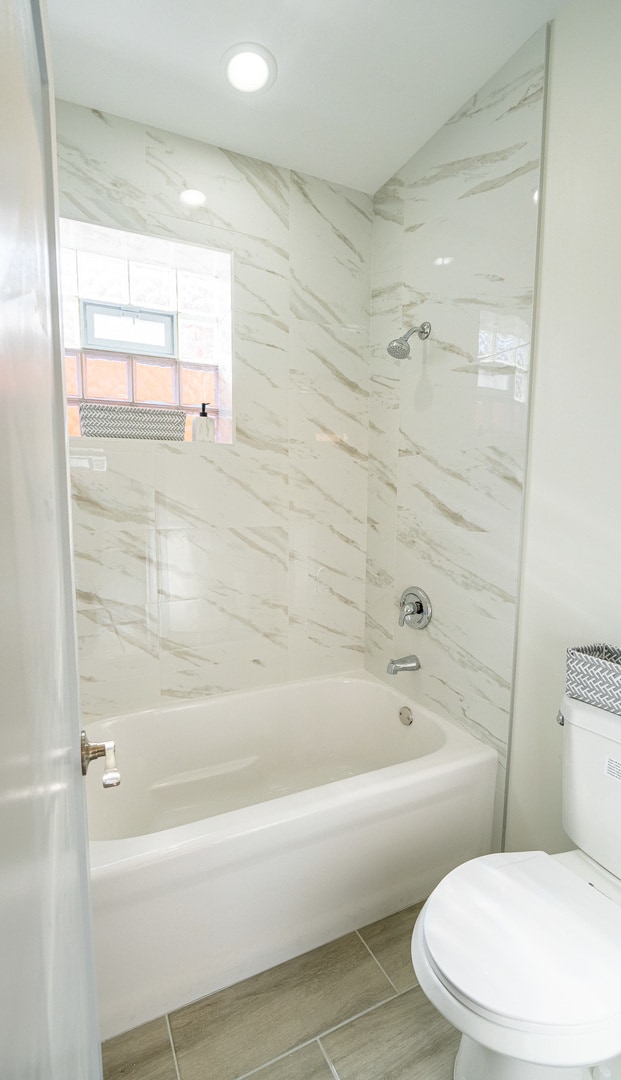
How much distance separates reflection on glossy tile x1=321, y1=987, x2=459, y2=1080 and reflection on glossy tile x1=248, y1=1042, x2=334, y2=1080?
0.02 metres

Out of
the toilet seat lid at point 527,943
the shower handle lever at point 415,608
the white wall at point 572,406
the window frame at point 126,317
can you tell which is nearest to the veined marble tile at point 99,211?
the window frame at point 126,317

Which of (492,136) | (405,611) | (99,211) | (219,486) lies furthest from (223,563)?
(492,136)

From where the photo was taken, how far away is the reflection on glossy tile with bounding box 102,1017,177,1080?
3.59 ft

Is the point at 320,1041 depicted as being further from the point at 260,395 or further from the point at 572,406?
the point at 260,395

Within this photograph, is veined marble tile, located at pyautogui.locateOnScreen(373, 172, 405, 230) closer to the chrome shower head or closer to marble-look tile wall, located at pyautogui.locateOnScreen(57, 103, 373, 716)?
marble-look tile wall, located at pyautogui.locateOnScreen(57, 103, 373, 716)

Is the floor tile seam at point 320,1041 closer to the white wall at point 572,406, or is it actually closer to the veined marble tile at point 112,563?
the white wall at point 572,406

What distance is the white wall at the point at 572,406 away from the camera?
1244mm

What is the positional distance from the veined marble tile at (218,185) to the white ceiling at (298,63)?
5 centimetres

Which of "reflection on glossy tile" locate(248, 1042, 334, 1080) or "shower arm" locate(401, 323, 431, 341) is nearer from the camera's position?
"reflection on glossy tile" locate(248, 1042, 334, 1080)

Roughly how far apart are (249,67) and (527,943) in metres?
2.41

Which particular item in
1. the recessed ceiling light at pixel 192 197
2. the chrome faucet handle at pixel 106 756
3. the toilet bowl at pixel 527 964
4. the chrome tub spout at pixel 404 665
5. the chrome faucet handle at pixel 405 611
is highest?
the recessed ceiling light at pixel 192 197

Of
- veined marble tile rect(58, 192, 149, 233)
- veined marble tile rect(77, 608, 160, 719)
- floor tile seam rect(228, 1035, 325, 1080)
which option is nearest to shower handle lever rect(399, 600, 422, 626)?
veined marble tile rect(77, 608, 160, 719)

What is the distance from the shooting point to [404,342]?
5.98 feet

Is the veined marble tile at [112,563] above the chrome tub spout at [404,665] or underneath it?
above
